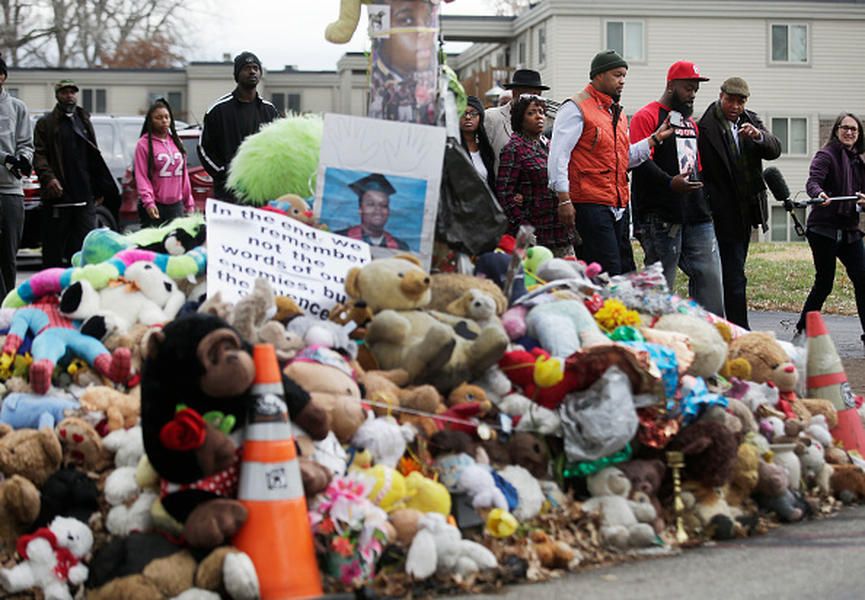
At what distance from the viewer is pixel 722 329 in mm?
6672

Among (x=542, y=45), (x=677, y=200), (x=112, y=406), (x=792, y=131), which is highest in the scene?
(x=542, y=45)

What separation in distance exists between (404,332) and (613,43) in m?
37.1

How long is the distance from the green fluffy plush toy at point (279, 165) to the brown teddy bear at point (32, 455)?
2.14m

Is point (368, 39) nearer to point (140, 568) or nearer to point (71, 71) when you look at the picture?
point (140, 568)

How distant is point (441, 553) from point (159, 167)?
7.73 metres

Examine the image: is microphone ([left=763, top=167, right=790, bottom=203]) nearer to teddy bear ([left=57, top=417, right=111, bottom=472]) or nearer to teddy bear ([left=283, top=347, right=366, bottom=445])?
teddy bear ([left=283, top=347, right=366, bottom=445])

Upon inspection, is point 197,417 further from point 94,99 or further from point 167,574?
point 94,99

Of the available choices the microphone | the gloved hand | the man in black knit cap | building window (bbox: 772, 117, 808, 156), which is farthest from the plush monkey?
building window (bbox: 772, 117, 808, 156)

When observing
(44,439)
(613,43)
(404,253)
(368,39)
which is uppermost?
(613,43)

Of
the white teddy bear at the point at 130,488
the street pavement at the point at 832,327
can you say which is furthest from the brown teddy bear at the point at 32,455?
the street pavement at the point at 832,327

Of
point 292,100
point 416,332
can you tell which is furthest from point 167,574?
point 292,100

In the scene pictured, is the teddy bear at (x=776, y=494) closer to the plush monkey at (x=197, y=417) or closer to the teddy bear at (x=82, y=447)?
the plush monkey at (x=197, y=417)

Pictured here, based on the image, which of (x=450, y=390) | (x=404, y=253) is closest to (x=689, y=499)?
(x=450, y=390)

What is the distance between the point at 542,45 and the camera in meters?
42.5
